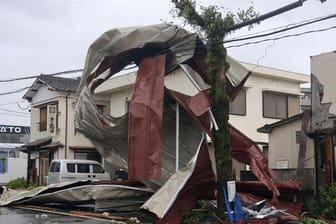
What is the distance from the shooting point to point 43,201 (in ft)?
53.2

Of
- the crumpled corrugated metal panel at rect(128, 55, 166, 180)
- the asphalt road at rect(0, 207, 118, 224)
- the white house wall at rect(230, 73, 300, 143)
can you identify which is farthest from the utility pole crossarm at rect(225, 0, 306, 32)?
the white house wall at rect(230, 73, 300, 143)

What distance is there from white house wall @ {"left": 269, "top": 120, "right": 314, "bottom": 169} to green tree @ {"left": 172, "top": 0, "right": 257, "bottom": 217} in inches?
226

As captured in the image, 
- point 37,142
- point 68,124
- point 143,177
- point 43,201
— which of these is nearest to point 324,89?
point 143,177

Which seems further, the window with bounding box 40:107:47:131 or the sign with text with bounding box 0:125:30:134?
the sign with text with bounding box 0:125:30:134

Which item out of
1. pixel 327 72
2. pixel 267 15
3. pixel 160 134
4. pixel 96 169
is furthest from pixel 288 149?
pixel 96 169

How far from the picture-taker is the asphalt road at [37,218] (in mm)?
12422

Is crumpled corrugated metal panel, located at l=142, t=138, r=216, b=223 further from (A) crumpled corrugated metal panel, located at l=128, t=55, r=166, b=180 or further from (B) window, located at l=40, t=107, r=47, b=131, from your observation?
(B) window, located at l=40, t=107, r=47, b=131

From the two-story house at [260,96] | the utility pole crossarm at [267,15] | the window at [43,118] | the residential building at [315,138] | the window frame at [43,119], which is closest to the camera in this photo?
the utility pole crossarm at [267,15]

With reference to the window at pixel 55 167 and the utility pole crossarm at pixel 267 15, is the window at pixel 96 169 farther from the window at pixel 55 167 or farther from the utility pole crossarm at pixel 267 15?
the utility pole crossarm at pixel 267 15

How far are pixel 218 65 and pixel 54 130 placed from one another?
872 inches

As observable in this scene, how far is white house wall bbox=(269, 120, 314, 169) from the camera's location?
17125 millimetres

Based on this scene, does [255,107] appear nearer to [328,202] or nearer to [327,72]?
[327,72]

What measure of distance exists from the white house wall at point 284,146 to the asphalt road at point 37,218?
24.2ft

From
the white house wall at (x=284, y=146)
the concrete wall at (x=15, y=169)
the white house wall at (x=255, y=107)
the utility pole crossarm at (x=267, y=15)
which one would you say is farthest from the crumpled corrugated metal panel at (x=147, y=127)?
the concrete wall at (x=15, y=169)
